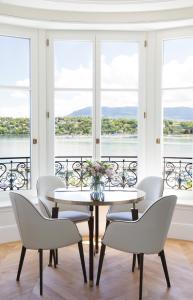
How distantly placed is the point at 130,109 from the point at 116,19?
3.80ft

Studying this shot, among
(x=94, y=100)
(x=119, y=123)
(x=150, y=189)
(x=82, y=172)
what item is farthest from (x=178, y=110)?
(x=82, y=172)

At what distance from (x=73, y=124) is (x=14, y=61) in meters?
1.11

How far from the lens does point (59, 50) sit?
15.3 feet

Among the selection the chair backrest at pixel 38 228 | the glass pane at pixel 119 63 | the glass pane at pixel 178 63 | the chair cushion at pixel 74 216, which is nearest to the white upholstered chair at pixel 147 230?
the chair backrest at pixel 38 228

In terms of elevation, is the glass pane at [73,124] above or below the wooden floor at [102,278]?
above

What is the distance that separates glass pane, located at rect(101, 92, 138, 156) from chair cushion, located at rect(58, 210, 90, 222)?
1.16m

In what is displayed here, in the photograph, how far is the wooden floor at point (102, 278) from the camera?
115 inches

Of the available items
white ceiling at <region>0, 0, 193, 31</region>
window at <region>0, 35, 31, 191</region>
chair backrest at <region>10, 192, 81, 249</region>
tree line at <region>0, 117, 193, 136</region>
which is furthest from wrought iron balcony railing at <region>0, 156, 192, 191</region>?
white ceiling at <region>0, 0, 193, 31</region>

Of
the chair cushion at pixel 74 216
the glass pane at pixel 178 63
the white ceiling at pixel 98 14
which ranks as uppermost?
the white ceiling at pixel 98 14

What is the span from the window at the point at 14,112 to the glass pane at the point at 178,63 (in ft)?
5.94

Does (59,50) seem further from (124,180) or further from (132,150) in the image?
(124,180)

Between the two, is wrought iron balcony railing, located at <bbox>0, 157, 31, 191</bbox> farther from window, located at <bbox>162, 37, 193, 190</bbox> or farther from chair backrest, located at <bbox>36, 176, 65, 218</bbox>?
window, located at <bbox>162, 37, 193, 190</bbox>

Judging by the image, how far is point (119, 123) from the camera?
4.77 metres

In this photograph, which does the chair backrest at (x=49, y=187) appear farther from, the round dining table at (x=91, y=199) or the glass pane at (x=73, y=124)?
the glass pane at (x=73, y=124)
